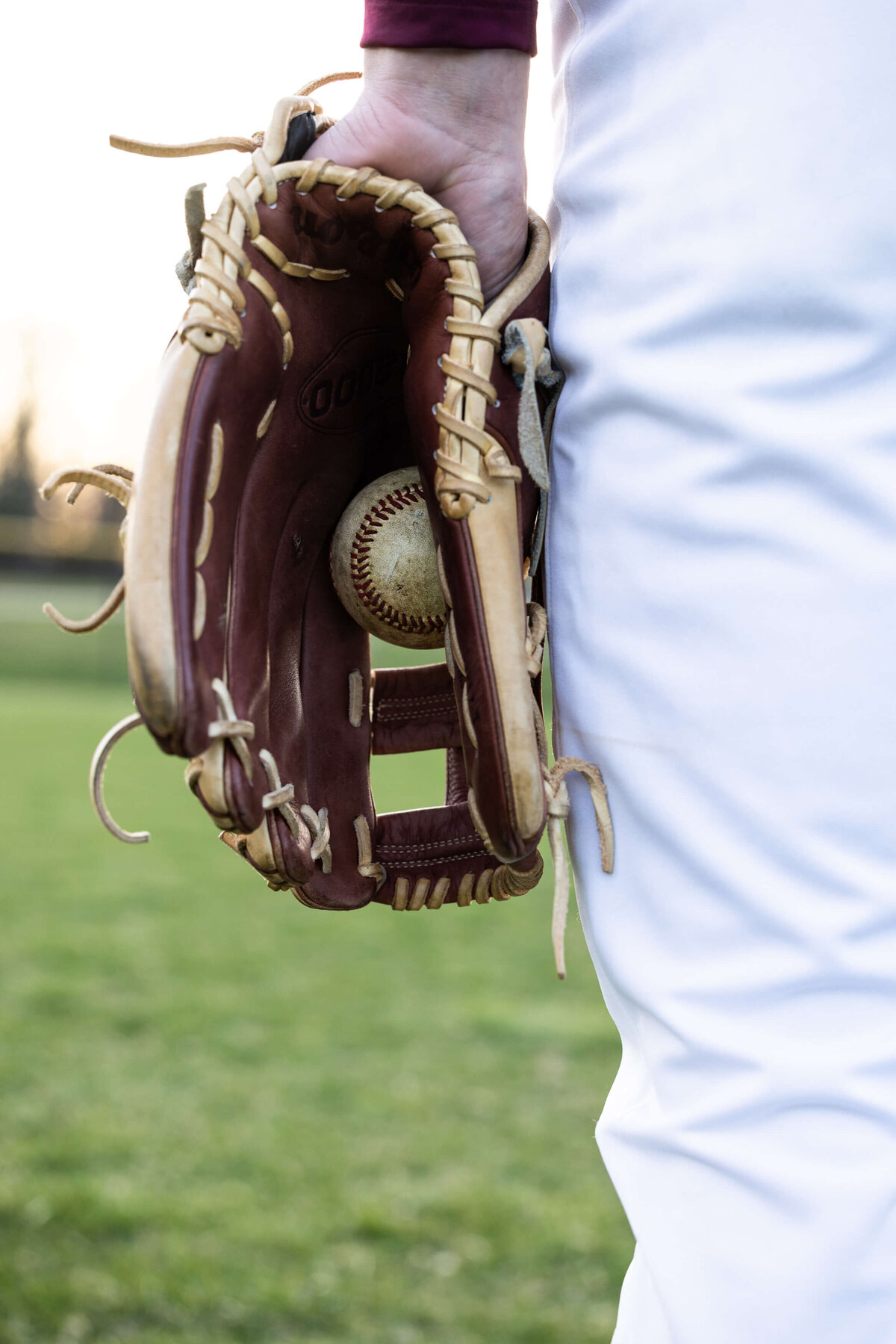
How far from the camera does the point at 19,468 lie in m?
29.0

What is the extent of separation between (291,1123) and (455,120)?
2.52 meters

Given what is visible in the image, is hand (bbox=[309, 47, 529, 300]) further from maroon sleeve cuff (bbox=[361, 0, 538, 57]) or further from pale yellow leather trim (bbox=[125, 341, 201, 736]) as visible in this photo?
pale yellow leather trim (bbox=[125, 341, 201, 736])

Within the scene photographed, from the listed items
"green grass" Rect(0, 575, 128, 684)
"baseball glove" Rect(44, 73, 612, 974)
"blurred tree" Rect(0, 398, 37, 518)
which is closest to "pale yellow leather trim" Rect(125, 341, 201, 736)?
"baseball glove" Rect(44, 73, 612, 974)

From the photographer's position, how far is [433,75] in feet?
2.49

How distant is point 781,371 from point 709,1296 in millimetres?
501

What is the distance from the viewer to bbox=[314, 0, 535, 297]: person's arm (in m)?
0.75

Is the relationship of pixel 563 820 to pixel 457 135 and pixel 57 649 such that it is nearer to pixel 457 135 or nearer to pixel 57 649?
pixel 457 135

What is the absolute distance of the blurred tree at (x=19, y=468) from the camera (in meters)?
28.3

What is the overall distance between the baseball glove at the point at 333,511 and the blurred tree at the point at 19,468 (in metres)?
28.8

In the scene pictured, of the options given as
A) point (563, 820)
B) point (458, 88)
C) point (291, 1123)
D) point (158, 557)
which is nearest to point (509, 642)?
point (563, 820)

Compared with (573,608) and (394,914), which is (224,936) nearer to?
(394,914)

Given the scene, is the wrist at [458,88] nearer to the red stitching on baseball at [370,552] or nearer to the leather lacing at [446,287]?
the leather lacing at [446,287]

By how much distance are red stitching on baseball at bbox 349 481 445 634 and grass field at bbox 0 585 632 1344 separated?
1.43 m

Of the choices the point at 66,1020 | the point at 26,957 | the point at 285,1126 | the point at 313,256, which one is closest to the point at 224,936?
the point at 26,957
